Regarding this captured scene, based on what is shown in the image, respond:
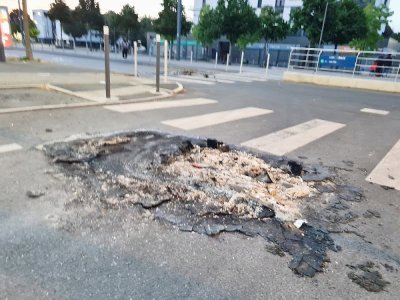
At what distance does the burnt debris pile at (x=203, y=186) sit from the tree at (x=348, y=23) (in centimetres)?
3067

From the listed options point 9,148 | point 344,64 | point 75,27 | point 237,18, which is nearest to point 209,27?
point 237,18

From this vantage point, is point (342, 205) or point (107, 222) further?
point (342, 205)

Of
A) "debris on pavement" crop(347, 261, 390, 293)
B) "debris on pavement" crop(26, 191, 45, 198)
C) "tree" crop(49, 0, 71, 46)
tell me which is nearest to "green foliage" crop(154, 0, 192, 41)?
"tree" crop(49, 0, 71, 46)

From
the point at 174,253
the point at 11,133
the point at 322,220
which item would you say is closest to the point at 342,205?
the point at 322,220

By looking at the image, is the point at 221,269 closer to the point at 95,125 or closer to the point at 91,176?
the point at 91,176

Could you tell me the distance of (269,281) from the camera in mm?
2080

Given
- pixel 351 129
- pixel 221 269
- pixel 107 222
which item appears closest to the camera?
pixel 221 269

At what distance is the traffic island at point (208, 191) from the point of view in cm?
261

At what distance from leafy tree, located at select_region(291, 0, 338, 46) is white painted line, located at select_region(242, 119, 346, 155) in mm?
26097

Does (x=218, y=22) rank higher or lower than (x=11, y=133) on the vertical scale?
higher

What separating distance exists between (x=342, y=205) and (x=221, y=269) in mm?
1752

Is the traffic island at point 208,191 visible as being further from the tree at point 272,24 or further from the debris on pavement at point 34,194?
the tree at point 272,24

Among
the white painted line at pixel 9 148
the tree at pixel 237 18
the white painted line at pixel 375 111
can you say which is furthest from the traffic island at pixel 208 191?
the tree at pixel 237 18

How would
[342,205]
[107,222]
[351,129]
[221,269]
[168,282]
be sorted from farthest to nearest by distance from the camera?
[351,129], [342,205], [107,222], [221,269], [168,282]
